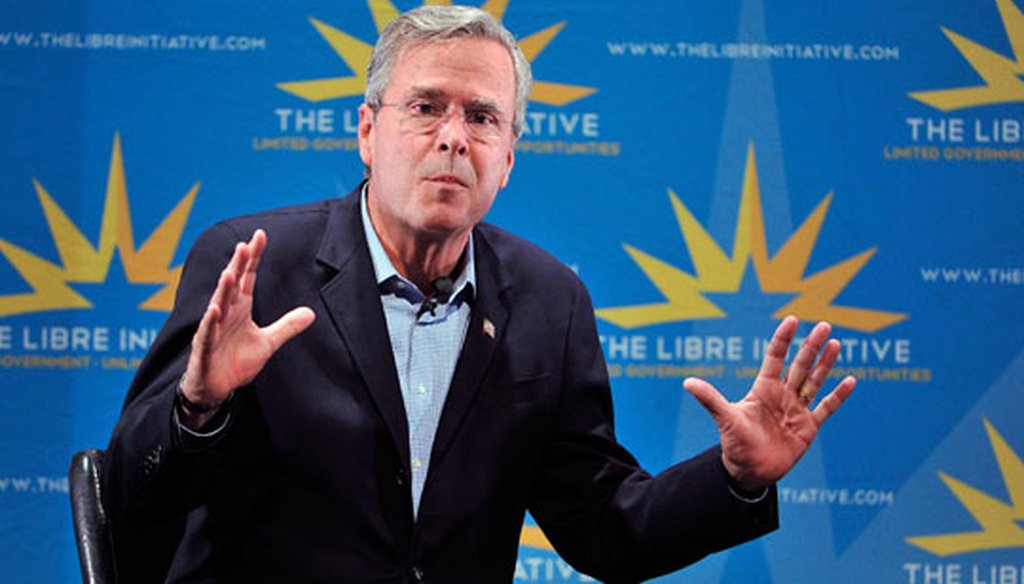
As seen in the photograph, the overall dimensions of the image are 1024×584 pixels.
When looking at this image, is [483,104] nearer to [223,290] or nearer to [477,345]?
[477,345]

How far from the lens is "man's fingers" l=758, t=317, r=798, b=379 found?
185cm

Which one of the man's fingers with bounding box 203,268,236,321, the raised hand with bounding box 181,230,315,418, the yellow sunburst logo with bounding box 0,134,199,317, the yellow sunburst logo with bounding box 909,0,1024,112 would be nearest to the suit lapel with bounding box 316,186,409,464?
the raised hand with bounding box 181,230,315,418

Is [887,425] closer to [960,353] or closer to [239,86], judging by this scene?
[960,353]

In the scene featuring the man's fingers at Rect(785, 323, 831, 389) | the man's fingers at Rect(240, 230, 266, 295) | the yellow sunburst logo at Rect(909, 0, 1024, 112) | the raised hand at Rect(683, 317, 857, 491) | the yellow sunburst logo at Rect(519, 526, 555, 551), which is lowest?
the yellow sunburst logo at Rect(519, 526, 555, 551)

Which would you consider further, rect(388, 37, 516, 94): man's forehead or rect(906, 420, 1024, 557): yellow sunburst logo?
rect(906, 420, 1024, 557): yellow sunburst logo

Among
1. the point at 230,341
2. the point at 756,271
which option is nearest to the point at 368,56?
the point at 756,271

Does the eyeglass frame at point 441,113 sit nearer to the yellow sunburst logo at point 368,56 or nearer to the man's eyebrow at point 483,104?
the man's eyebrow at point 483,104

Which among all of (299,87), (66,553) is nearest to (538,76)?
(299,87)

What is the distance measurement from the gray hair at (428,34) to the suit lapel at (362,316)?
283mm

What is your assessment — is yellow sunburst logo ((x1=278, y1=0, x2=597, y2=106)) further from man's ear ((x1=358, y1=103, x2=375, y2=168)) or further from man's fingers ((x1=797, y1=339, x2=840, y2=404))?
man's fingers ((x1=797, y1=339, x2=840, y2=404))

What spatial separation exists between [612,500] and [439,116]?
790 millimetres

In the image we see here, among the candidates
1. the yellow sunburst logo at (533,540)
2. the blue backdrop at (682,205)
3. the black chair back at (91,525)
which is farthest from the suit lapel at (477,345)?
the yellow sunburst logo at (533,540)

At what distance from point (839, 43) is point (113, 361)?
97.3 inches

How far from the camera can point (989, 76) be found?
145 inches
